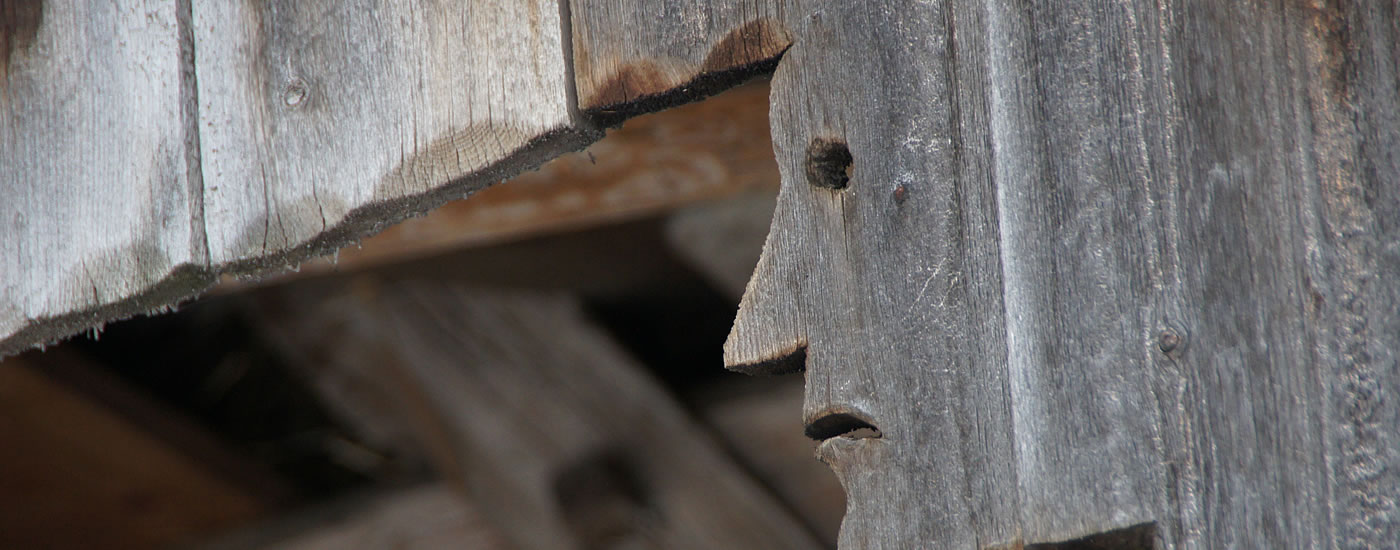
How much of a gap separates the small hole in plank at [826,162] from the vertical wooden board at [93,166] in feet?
1.59

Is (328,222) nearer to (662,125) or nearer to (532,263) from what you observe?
(662,125)

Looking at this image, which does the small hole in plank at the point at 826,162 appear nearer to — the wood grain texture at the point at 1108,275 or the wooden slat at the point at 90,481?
the wood grain texture at the point at 1108,275

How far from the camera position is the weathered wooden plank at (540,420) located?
193 centimetres

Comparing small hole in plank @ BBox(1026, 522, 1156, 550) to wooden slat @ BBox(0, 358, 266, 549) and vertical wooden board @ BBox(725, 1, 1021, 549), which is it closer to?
vertical wooden board @ BBox(725, 1, 1021, 549)

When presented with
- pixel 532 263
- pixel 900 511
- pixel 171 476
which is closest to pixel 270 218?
pixel 900 511

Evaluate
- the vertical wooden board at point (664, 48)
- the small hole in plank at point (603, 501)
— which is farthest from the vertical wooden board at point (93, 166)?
the small hole in plank at point (603, 501)

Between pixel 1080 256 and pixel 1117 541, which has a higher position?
pixel 1080 256

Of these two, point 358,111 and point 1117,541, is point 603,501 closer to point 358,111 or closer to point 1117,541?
point 358,111

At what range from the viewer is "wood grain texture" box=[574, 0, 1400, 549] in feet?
2.09

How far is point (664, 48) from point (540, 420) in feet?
4.13

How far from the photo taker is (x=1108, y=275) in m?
0.67

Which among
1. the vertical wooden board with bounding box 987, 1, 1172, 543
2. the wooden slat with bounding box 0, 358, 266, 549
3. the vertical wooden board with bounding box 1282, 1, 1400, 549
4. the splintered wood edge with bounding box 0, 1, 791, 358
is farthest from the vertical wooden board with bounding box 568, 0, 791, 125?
the wooden slat with bounding box 0, 358, 266, 549

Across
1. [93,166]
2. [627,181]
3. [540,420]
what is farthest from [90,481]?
[93,166]

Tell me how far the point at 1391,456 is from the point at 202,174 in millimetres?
829
